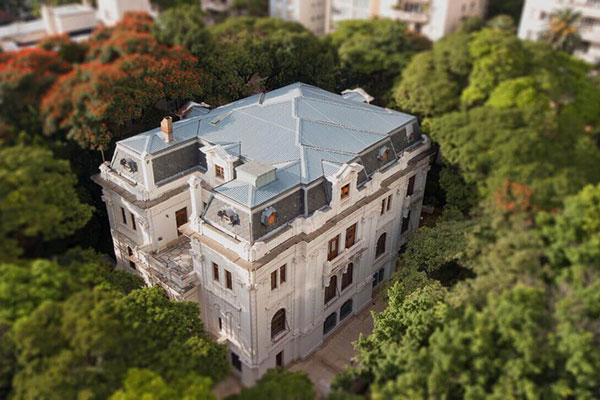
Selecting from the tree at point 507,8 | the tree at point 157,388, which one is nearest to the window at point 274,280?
the tree at point 157,388

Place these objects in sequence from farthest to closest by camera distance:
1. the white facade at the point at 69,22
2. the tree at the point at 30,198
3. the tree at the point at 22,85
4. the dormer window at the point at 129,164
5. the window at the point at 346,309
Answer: the white facade at the point at 69,22 < the window at the point at 346,309 < the dormer window at the point at 129,164 < the tree at the point at 22,85 < the tree at the point at 30,198

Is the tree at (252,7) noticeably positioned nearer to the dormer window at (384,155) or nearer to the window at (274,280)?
the dormer window at (384,155)

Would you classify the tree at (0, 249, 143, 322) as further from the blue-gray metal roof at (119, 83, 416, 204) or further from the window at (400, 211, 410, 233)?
the window at (400, 211, 410, 233)

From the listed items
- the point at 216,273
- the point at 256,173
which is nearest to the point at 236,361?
the point at 216,273

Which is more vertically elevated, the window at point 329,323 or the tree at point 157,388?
the tree at point 157,388

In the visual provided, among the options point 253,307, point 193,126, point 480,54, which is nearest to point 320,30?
point 480,54

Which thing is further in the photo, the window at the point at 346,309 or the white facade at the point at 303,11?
the white facade at the point at 303,11

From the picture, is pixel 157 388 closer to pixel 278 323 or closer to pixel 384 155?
pixel 278 323
